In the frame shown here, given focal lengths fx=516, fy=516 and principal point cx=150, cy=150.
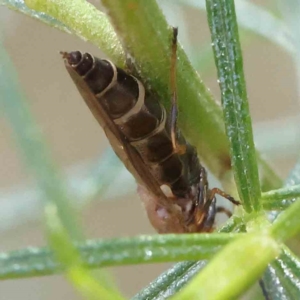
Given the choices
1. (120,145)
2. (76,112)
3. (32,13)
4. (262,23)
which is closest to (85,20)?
(32,13)

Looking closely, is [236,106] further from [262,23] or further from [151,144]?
[262,23]

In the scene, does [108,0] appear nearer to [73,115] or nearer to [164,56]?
[164,56]

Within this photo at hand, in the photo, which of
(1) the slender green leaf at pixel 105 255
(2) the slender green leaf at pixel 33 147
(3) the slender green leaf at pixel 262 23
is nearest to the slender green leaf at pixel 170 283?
(2) the slender green leaf at pixel 33 147

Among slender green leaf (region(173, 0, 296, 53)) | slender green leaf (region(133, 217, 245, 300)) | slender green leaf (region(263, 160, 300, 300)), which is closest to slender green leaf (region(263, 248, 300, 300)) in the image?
slender green leaf (region(263, 160, 300, 300))

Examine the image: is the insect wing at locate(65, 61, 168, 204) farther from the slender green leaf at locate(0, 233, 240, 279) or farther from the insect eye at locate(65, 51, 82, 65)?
the slender green leaf at locate(0, 233, 240, 279)

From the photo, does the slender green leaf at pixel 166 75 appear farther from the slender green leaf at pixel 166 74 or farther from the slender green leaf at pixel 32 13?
the slender green leaf at pixel 32 13
